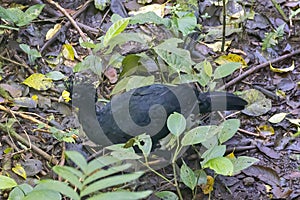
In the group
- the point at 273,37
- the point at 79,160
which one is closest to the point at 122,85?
the point at 273,37

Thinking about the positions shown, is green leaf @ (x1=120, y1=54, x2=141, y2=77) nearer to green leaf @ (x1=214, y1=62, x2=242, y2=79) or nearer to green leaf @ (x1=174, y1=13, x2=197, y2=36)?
green leaf @ (x1=174, y1=13, x2=197, y2=36)

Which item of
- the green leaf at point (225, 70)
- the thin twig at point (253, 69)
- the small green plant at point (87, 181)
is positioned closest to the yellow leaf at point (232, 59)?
the thin twig at point (253, 69)

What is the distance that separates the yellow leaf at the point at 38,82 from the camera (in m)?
2.78

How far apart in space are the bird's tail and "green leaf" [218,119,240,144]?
23 centimetres

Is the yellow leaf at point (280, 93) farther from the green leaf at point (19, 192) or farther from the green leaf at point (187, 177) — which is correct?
the green leaf at point (19, 192)

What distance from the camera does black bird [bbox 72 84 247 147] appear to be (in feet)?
7.16

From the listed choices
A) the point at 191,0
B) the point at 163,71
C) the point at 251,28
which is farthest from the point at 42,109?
the point at 251,28

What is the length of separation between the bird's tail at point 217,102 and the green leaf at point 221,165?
1.54 feet

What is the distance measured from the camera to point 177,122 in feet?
6.23

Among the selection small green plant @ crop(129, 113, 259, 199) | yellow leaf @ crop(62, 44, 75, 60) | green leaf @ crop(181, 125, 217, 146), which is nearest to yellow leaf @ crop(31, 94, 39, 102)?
yellow leaf @ crop(62, 44, 75, 60)

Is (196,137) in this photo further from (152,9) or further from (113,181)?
(152,9)

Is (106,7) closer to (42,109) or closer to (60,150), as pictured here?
(42,109)

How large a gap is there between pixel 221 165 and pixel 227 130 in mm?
247

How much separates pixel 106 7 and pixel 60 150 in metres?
1.25
